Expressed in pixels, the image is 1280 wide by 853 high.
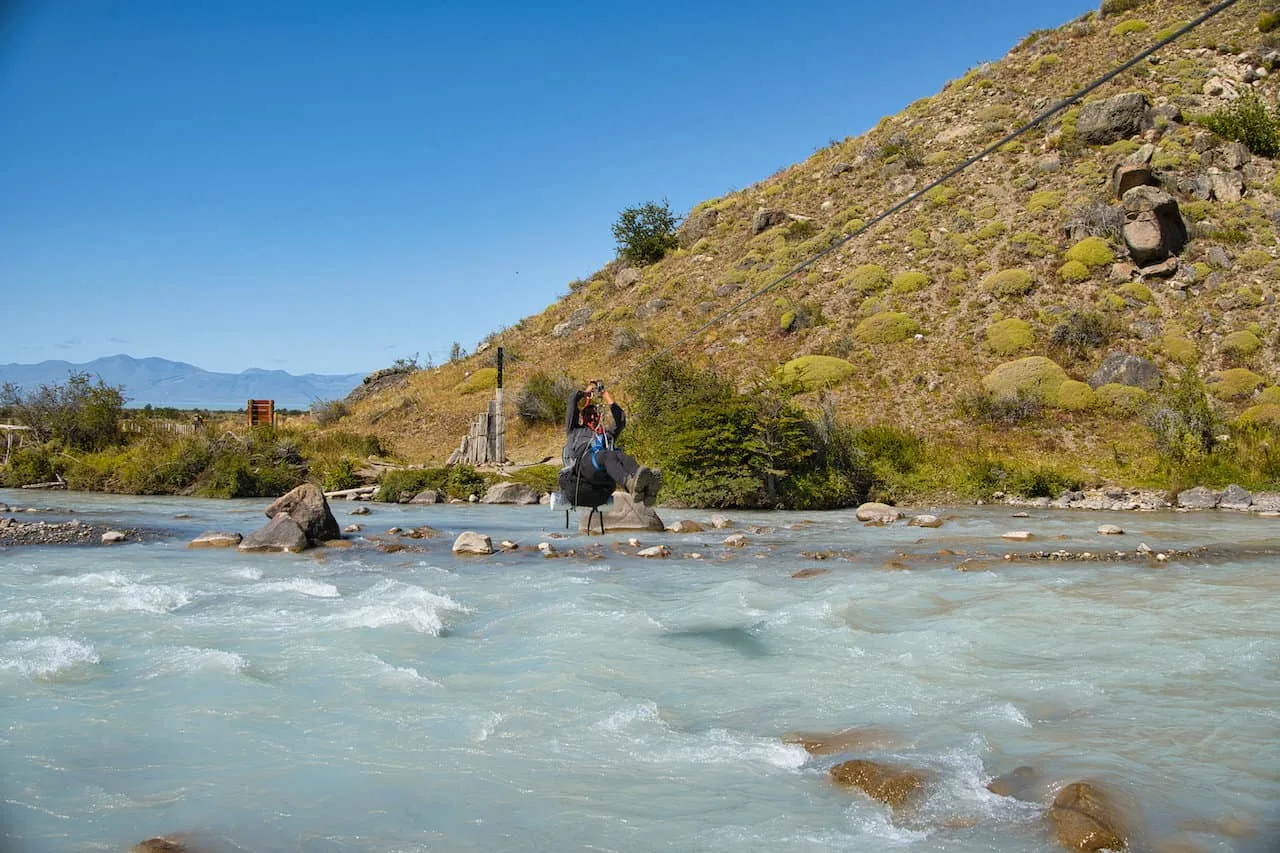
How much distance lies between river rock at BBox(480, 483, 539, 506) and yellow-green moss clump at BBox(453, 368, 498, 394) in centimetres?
1622

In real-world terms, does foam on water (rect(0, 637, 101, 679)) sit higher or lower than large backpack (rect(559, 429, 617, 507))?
lower

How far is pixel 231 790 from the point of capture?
211 inches

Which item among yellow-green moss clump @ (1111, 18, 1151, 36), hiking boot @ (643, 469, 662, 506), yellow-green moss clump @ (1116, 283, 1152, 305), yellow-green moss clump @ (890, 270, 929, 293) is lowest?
hiking boot @ (643, 469, 662, 506)

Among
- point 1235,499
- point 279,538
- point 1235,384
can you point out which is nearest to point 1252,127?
point 1235,384

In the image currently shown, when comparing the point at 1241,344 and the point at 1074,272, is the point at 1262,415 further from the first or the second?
the point at 1074,272

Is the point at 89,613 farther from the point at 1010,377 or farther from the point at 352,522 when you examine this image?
the point at 1010,377

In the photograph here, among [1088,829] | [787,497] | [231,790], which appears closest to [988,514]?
[787,497]

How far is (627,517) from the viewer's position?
57.4ft

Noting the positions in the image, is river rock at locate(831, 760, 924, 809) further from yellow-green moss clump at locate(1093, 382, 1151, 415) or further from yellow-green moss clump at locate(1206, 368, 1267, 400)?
yellow-green moss clump at locate(1206, 368, 1267, 400)

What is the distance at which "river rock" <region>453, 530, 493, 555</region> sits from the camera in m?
14.2

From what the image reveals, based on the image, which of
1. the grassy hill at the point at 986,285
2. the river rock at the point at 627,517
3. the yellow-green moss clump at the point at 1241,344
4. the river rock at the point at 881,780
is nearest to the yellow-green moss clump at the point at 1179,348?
the grassy hill at the point at 986,285

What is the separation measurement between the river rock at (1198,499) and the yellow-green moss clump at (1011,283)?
14.8m

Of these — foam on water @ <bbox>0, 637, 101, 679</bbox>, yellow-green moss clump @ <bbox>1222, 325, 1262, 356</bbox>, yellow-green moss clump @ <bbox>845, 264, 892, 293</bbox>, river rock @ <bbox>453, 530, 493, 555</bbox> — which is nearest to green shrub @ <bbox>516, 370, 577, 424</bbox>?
yellow-green moss clump @ <bbox>845, 264, 892, 293</bbox>

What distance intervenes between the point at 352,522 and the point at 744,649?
11.8m
